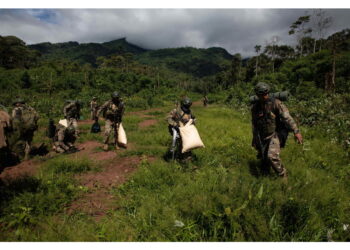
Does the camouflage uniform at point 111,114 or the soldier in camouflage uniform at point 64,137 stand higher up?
the camouflage uniform at point 111,114

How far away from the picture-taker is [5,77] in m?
32.8

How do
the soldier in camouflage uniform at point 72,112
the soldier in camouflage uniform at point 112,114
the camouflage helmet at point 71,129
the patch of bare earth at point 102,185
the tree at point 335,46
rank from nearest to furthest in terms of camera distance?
the patch of bare earth at point 102,185 → the soldier in camouflage uniform at point 112,114 → the camouflage helmet at point 71,129 → the soldier in camouflage uniform at point 72,112 → the tree at point 335,46

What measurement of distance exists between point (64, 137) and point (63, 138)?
0.37 ft

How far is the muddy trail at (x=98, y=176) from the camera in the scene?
3.28 metres

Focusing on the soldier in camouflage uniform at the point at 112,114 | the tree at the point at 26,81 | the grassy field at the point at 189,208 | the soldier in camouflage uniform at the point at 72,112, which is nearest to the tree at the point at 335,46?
the grassy field at the point at 189,208

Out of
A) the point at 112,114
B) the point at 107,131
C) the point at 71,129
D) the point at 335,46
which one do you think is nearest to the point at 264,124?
the point at 112,114

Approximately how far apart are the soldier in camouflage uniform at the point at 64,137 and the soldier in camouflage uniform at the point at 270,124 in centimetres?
585

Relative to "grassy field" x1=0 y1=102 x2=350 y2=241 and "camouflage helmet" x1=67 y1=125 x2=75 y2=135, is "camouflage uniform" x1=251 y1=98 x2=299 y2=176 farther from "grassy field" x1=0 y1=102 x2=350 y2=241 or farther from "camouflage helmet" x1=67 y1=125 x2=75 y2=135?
"camouflage helmet" x1=67 y1=125 x2=75 y2=135

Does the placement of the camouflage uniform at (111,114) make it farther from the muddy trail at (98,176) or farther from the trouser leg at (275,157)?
the trouser leg at (275,157)

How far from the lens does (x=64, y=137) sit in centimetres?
671

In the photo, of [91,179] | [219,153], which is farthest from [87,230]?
[219,153]

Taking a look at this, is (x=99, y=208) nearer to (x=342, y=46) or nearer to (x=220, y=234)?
(x=220, y=234)

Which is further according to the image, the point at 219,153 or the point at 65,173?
the point at 219,153

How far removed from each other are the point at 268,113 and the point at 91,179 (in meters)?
3.90
